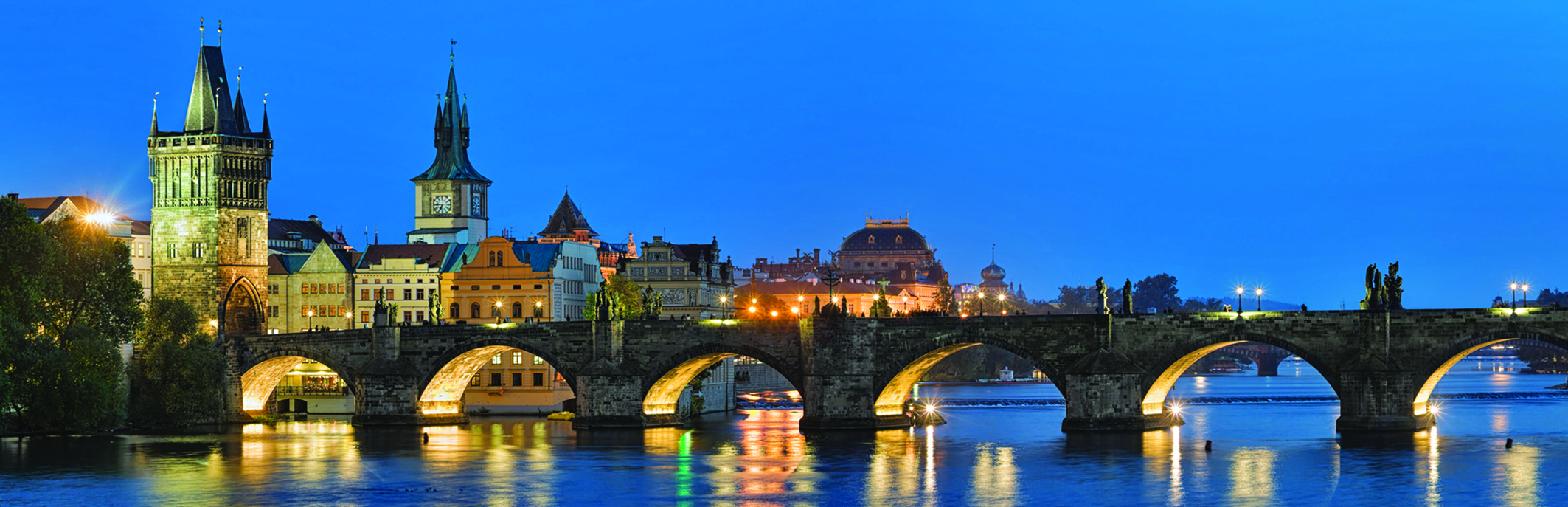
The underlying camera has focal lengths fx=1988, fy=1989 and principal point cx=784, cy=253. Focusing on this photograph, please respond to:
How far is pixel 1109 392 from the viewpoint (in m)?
101

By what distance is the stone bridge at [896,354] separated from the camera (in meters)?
96.0

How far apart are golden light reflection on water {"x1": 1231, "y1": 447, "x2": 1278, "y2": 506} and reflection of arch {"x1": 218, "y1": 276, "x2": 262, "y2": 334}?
75004 millimetres

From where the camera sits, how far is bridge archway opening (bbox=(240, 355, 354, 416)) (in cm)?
12875

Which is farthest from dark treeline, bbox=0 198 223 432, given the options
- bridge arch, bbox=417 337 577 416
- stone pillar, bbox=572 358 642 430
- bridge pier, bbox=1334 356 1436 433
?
bridge pier, bbox=1334 356 1436 433

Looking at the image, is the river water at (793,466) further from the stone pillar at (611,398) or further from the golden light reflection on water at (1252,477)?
the stone pillar at (611,398)

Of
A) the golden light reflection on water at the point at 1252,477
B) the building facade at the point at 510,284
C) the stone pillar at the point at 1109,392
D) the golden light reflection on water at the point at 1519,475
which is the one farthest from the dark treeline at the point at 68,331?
the golden light reflection on water at the point at 1519,475

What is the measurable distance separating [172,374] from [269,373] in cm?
937

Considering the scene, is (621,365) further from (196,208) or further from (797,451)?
(196,208)

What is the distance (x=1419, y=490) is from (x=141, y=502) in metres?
51.1

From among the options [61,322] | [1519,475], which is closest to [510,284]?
[61,322]

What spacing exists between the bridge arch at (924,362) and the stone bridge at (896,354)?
100 millimetres

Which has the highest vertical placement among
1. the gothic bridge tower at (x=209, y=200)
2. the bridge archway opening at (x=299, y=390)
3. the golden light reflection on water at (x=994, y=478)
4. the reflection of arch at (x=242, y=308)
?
the gothic bridge tower at (x=209, y=200)

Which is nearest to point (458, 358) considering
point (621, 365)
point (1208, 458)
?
point (621, 365)

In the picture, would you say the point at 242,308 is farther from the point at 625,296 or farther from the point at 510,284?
the point at 625,296
